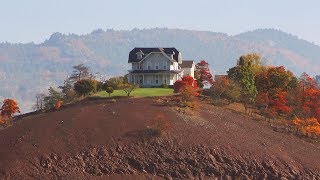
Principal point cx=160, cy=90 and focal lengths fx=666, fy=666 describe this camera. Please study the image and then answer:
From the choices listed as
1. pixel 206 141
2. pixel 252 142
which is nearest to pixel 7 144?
pixel 206 141

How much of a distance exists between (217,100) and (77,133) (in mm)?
24190

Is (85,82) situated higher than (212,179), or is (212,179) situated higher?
(85,82)

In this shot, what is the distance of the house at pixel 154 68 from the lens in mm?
101625

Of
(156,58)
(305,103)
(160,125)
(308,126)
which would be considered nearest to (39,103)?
(156,58)

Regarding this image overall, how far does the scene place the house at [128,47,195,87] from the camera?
10162 centimetres

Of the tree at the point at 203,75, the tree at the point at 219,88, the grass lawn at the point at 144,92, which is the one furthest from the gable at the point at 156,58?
the tree at the point at 219,88

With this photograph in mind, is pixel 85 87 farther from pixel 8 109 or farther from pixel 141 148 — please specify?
pixel 141 148

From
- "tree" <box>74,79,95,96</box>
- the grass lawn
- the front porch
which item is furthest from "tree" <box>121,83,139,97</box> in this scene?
the front porch

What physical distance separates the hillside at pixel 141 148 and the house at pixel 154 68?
2660 centimetres

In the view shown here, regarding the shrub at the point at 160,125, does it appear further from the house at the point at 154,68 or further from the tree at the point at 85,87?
the house at the point at 154,68

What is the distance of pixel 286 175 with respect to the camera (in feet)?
215

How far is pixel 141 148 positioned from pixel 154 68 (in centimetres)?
3897

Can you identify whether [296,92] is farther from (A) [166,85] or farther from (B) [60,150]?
(B) [60,150]

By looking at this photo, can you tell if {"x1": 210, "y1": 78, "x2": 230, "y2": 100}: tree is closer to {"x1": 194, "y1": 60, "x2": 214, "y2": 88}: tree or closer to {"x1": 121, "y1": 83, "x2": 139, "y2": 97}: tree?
{"x1": 121, "y1": 83, "x2": 139, "y2": 97}: tree
